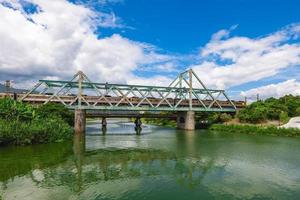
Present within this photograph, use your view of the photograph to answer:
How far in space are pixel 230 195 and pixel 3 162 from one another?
2287 centimetres

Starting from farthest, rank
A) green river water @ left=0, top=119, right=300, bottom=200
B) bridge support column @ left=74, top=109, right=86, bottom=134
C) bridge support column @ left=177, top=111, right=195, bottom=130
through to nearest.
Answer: bridge support column @ left=177, top=111, right=195, bottom=130, bridge support column @ left=74, top=109, right=86, bottom=134, green river water @ left=0, top=119, right=300, bottom=200

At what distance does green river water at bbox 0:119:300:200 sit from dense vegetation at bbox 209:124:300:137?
73.9 feet

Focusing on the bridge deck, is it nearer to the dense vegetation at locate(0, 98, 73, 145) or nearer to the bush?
the dense vegetation at locate(0, 98, 73, 145)

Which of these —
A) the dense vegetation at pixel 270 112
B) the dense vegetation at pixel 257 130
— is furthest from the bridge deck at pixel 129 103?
the dense vegetation at pixel 257 130

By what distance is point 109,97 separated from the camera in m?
78.6

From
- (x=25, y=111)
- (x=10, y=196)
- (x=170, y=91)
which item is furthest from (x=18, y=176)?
(x=170, y=91)

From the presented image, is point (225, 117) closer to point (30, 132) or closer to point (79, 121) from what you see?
point (79, 121)

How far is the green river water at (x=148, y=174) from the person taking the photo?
19.6 metres

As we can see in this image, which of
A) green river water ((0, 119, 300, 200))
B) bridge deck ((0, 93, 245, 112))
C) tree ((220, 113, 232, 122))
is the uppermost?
bridge deck ((0, 93, 245, 112))

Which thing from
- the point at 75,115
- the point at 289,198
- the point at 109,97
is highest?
the point at 109,97

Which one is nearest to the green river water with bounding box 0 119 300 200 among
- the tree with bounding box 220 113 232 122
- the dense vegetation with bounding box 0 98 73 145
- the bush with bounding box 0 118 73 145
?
the bush with bounding box 0 118 73 145

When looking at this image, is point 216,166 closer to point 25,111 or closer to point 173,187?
point 173,187

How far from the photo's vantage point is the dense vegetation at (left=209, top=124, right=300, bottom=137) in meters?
58.9

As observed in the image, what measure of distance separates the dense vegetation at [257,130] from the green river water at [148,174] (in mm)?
22521
